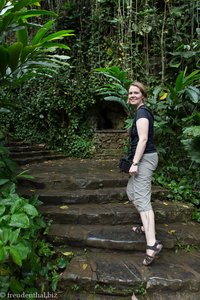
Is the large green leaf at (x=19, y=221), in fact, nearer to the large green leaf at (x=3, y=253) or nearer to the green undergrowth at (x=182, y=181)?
the large green leaf at (x=3, y=253)

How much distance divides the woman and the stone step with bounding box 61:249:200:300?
13 cm

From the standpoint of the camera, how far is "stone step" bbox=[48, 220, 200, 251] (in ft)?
7.98

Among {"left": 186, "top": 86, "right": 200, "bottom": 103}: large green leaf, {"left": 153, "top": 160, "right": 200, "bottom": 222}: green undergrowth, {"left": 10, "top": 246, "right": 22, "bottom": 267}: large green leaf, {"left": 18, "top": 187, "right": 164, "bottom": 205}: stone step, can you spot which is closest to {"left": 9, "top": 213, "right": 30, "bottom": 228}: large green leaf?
{"left": 10, "top": 246, "right": 22, "bottom": 267}: large green leaf

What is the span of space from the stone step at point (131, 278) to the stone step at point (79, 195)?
0.89m

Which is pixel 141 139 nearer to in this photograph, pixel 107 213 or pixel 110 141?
pixel 107 213

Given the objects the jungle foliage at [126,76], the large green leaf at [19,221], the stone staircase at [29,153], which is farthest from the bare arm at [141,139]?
the stone staircase at [29,153]

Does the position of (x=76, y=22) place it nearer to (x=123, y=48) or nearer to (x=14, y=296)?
(x=123, y=48)

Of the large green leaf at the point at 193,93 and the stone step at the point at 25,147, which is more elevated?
the large green leaf at the point at 193,93

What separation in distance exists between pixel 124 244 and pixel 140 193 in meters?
0.52

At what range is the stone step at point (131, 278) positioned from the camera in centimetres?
203

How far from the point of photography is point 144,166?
2.24 meters

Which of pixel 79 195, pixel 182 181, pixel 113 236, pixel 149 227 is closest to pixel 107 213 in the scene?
pixel 113 236

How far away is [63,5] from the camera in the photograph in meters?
6.70

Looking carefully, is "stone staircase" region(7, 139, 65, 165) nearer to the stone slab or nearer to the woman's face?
the stone slab
